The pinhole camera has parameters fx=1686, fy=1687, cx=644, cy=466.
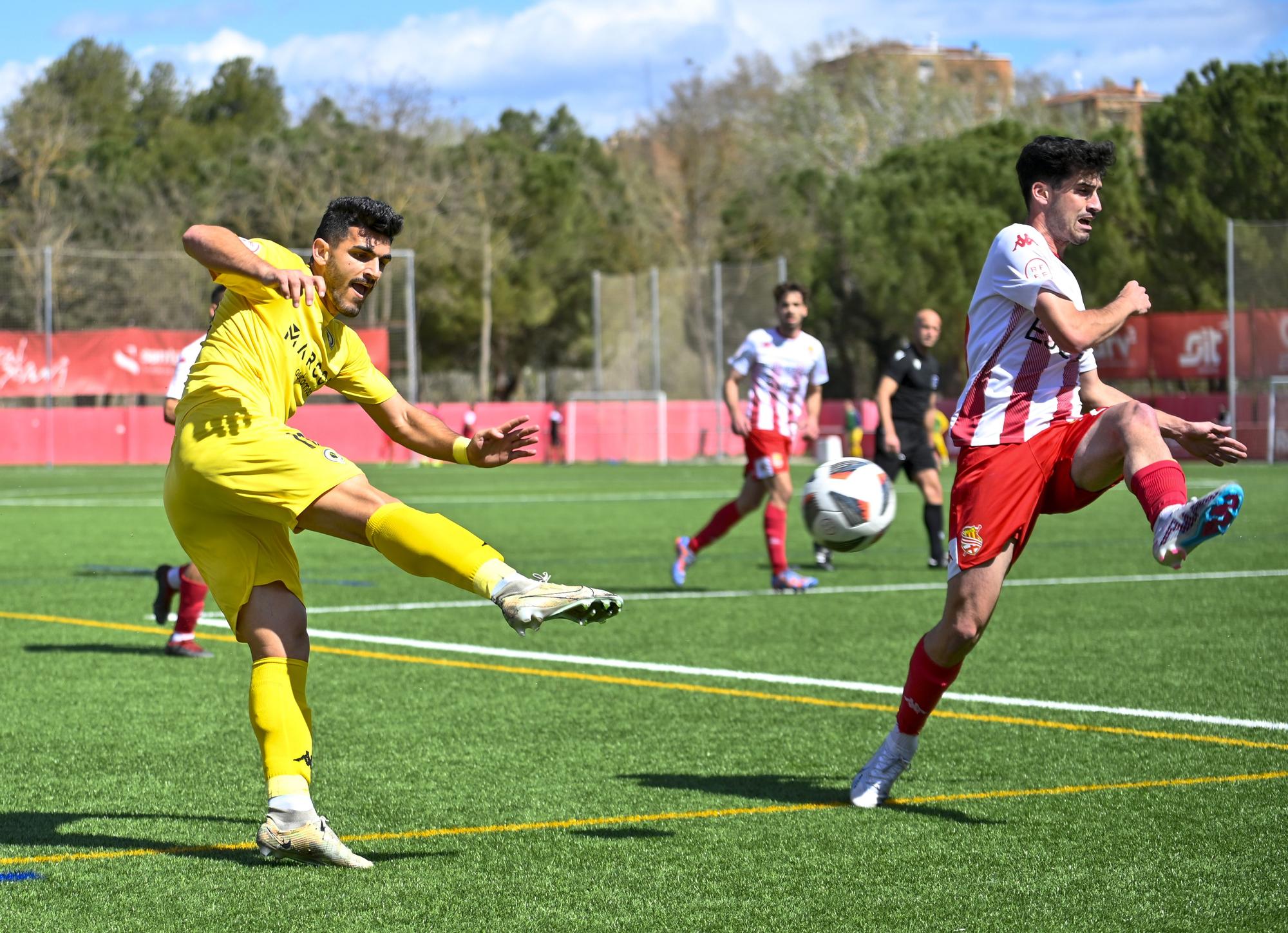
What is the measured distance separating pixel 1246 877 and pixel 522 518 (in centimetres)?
1747

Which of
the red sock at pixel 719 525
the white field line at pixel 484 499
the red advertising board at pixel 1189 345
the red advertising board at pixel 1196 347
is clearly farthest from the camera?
the red advertising board at pixel 1189 345

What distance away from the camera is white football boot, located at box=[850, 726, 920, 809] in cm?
556

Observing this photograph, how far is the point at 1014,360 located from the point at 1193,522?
1.07 metres

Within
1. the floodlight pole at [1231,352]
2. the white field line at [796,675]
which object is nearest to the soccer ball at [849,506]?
the white field line at [796,675]

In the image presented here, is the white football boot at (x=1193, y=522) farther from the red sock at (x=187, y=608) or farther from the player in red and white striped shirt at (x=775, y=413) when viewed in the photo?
the player in red and white striped shirt at (x=775, y=413)

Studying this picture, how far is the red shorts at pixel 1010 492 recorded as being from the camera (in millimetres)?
5285

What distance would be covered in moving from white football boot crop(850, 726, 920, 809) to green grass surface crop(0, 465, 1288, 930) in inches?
3.9

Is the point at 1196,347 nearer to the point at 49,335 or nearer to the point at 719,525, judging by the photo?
the point at 49,335

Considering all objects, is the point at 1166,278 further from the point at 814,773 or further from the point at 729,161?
the point at 814,773

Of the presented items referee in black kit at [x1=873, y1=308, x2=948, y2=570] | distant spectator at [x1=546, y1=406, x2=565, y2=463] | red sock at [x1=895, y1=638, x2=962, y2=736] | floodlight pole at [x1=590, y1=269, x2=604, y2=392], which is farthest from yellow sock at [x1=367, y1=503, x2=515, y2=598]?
distant spectator at [x1=546, y1=406, x2=565, y2=463]

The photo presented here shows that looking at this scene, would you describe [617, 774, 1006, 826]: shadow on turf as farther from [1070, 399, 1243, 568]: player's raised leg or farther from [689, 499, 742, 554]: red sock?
[689, 499, 742, 554]: red sock

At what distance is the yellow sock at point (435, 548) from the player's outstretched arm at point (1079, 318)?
188 cm

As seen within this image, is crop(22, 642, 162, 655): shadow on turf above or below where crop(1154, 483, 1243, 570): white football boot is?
below

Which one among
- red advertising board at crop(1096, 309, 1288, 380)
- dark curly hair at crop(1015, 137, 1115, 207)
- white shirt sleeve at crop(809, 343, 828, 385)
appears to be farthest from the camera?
red advertising board at crop(1096, 309, 1288, 380)
